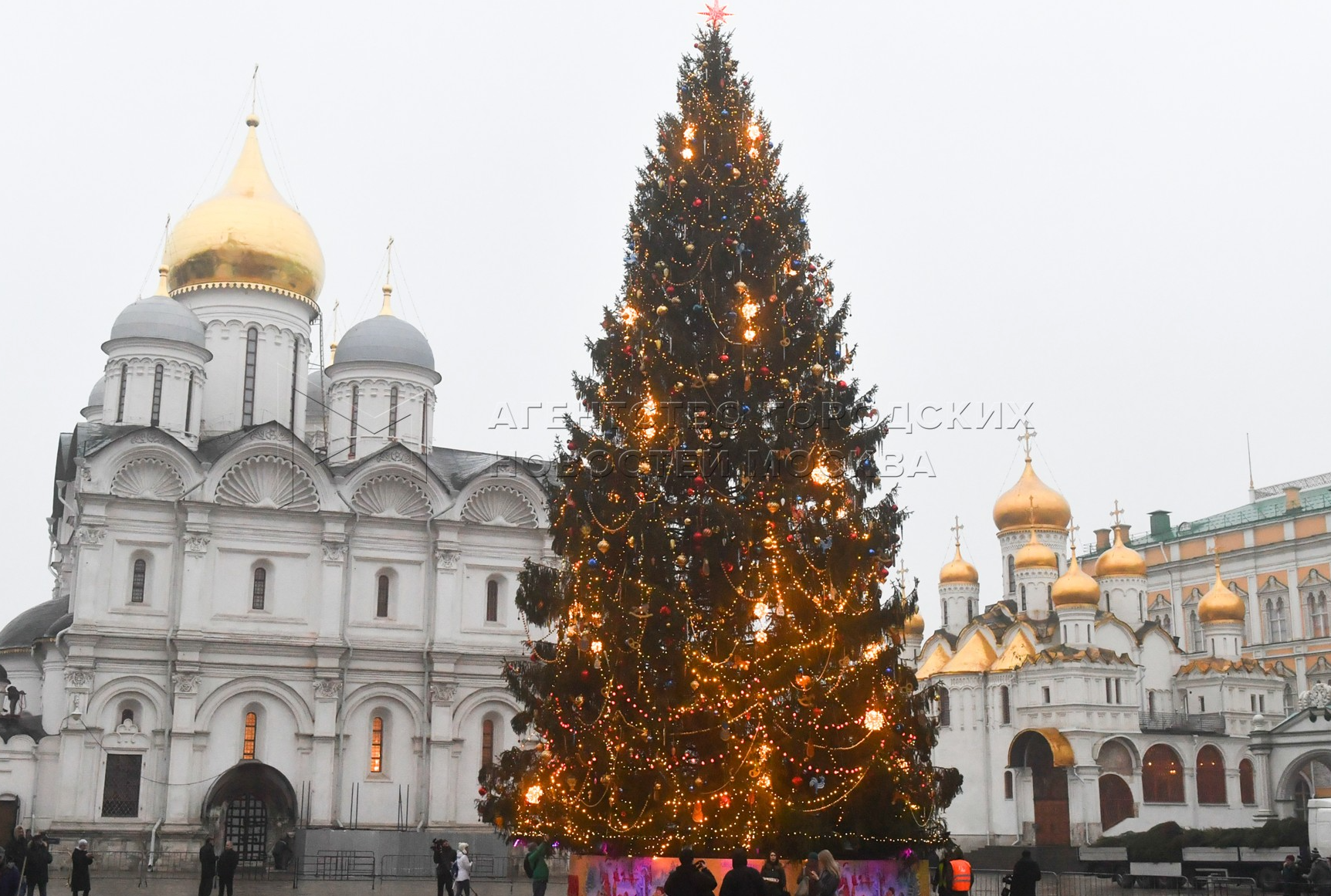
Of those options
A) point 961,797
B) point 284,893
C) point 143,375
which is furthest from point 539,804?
point 961,797

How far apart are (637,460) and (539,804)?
3.61 metres

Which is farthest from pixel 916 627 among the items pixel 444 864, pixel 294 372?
pixel 444 864

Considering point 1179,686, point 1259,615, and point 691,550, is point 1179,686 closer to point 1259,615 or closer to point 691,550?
point 1259,615

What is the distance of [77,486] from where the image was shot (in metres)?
31.2

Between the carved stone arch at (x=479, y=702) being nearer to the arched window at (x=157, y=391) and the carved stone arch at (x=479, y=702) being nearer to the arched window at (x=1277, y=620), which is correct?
the arched window at (x=157, y=391)

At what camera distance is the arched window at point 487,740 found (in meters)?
33.0

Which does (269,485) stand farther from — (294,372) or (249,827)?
(249,827)

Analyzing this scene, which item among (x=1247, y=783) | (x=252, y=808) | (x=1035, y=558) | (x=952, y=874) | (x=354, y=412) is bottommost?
(x=952, y=874)

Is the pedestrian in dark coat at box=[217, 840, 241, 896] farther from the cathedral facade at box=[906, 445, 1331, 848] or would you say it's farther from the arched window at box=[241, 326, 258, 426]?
the cathedral facade at box=[906, 445, 1331, 848]

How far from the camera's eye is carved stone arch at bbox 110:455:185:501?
1227 inches

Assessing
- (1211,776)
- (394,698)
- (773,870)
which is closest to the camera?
(773,870)

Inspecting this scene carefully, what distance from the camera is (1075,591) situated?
133 ft

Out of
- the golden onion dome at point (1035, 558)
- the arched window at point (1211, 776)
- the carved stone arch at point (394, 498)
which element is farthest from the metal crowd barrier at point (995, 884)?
the golden onion dome at point (1035, 558)

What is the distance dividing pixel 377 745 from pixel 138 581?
637cm
